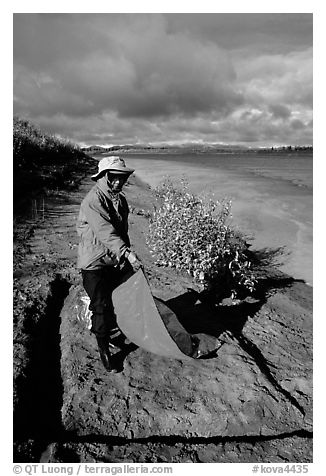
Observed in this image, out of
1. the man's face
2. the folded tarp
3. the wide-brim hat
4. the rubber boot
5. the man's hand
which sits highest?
the wide-brim hat

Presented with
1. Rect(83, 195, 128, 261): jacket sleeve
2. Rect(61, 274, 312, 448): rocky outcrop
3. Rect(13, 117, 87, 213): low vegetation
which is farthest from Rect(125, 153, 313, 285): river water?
Rect(83, 195, 128, 261): jacket sleeve

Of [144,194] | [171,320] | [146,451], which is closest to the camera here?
[146,451]

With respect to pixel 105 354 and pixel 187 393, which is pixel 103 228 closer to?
pixel 105 354

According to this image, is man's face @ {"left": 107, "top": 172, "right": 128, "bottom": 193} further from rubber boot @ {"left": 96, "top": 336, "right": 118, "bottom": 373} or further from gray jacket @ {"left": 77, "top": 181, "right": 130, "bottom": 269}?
rubber boot @ {"left": 96, "top": 336, "right": 118, "bottom": 373}

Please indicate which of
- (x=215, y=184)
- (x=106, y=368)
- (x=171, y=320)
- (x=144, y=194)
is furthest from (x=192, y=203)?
(x=215, y=184)

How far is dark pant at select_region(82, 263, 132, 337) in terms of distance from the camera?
11.6ft

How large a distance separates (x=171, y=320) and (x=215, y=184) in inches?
630

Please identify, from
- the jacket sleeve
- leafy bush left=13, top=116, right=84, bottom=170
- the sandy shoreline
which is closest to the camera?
the sandy shoreline

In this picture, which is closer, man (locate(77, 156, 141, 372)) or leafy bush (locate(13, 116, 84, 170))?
man (locate(77, 156, 141, 372))

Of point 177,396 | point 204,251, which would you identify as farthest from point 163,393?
point 204,251

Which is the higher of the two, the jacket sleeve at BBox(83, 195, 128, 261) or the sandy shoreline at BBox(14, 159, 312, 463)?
the jacket sleeve at BBox(83, 195, 128, 261)
